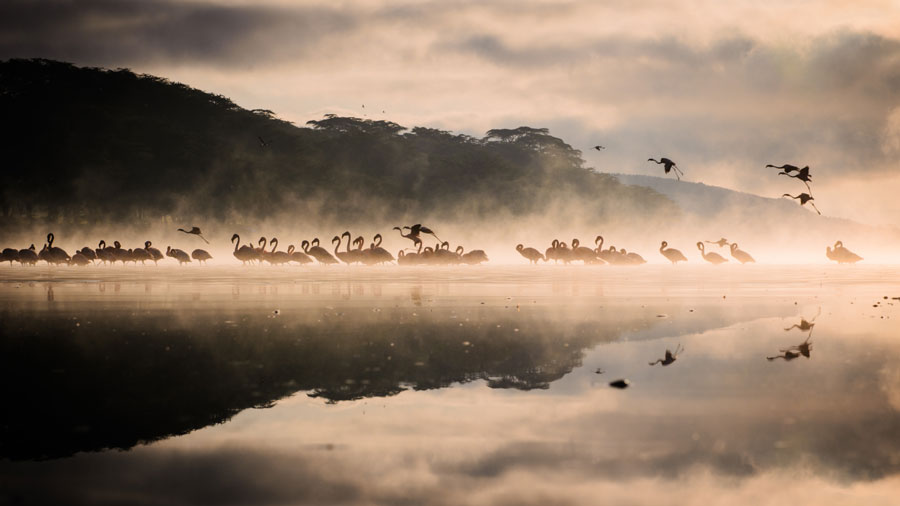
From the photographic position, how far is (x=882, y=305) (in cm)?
2016

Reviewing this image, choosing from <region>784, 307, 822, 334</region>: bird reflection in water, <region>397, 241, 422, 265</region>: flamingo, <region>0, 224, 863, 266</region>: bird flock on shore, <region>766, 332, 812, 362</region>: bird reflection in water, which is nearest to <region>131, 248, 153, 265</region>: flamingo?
<region>0, 224, 863, 266</region>: bird flock on shore

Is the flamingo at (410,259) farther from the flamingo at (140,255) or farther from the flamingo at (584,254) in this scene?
the flamingo at (140,255)

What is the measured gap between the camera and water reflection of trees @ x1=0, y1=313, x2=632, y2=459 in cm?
801

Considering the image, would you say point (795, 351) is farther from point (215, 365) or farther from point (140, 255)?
point (140, 255)

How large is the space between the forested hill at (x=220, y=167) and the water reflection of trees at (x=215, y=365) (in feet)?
277

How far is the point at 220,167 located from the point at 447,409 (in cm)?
10051

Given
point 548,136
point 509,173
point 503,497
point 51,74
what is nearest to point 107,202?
point 51,74

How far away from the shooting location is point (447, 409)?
8.52 metres

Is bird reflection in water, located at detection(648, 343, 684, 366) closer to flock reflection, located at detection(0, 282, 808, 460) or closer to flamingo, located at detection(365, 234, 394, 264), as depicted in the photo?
flock reflection, located at detection(0, 282, 808, 460)

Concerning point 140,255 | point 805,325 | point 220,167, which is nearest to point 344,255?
point 140,255

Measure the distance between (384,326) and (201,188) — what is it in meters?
90.0

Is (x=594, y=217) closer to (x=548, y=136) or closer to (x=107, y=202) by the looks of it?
(x=548, y=136)

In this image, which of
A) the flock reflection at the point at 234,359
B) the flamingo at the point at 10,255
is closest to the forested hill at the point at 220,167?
the flamingo at the point at 10,255

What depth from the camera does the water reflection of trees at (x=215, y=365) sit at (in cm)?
801
